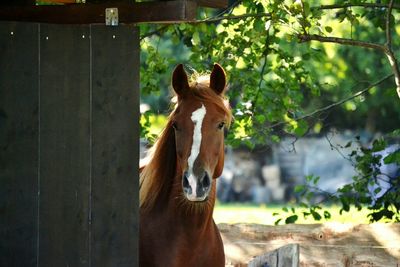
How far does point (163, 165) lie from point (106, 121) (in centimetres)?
122

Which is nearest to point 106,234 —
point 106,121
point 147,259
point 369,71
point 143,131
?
point 106,121

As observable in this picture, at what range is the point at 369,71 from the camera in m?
21.6

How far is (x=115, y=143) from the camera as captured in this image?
15.8ft

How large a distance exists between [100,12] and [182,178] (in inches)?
44.7

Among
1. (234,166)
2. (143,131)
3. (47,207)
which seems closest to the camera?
(47,207)

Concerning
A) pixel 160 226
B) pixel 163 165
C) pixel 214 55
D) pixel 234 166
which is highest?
pixel 214 55

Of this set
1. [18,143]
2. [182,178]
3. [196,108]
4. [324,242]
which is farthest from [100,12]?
[324,242]

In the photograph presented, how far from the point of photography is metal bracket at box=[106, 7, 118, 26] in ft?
15.8

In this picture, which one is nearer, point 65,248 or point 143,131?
point 65,248

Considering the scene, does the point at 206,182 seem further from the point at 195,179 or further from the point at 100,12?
the point at 100,12

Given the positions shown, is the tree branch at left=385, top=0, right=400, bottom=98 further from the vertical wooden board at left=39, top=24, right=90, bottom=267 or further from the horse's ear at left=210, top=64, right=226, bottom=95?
the vertical wooden board at left=39, top=24, right=90, bottom=267

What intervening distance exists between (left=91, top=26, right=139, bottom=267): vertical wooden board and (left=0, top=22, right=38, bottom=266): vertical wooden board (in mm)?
321

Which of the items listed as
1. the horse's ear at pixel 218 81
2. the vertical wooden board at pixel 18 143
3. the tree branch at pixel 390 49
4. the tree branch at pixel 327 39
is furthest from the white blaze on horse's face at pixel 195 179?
the tree branch at pixel 390 49

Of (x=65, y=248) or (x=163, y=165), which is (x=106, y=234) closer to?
(x=65, y=248)
